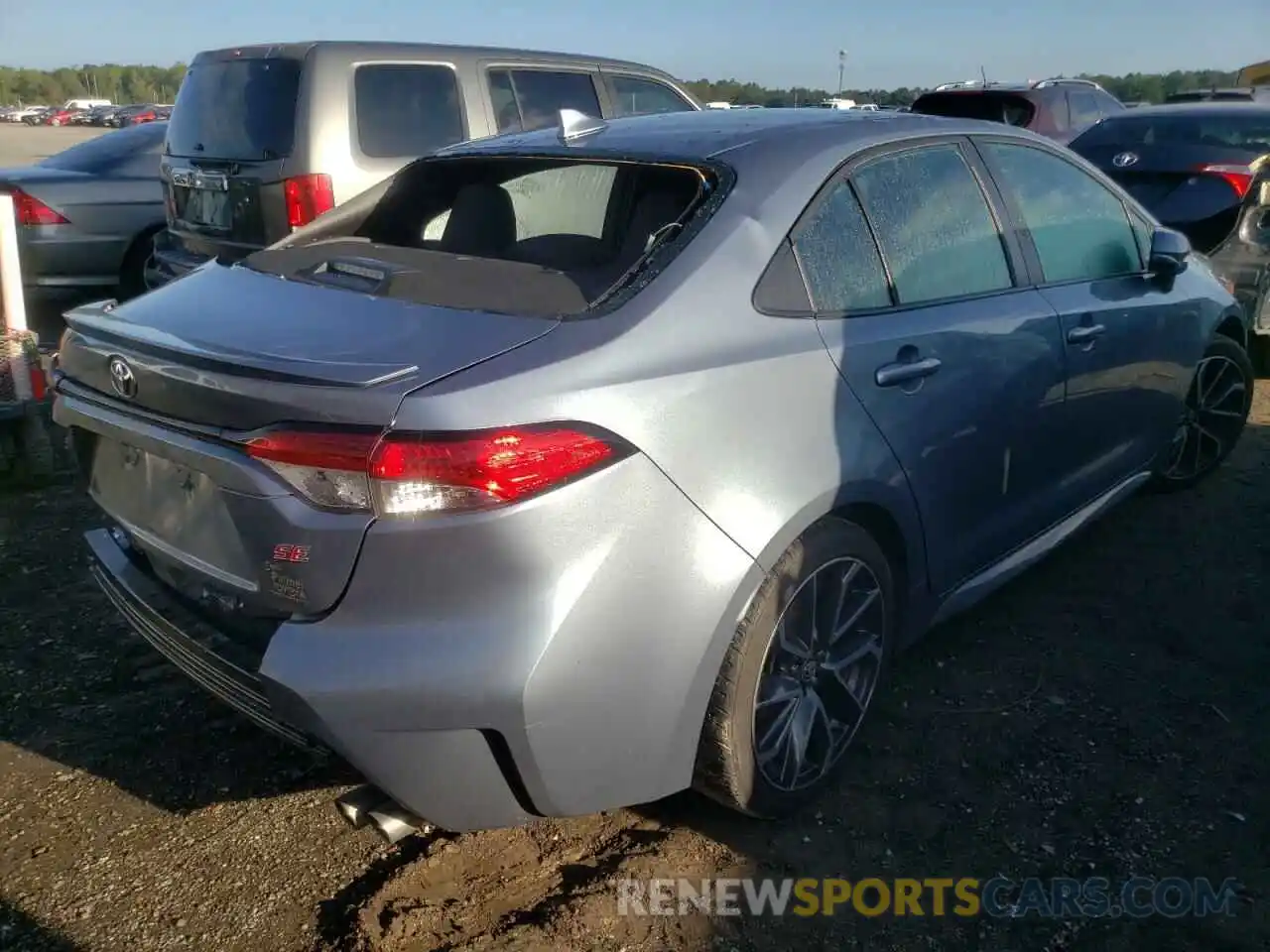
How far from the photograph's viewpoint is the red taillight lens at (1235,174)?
6238mm

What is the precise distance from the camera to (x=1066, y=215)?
3.62 meters

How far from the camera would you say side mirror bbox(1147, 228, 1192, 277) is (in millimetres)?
3873

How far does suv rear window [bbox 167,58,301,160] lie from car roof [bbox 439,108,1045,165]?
281 centimetres

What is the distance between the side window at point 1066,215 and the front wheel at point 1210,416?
91 cm

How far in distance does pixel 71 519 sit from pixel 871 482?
3373 mm

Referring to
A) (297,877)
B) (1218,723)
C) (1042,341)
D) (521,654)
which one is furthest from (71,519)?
(1218,723)

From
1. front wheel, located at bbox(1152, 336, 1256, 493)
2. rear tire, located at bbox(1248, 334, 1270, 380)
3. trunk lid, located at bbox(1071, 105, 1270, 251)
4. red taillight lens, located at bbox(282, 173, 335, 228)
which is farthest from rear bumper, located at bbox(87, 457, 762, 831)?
rear tire, located at bbox(1248, 334, 1270, 380)

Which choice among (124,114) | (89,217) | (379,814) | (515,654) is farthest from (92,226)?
(124,114)

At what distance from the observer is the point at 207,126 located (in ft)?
20.4

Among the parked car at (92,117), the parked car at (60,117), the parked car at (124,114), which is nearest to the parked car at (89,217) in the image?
the parked car at (124,114)

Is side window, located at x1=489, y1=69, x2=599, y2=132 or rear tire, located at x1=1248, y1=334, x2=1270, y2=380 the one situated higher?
side window, located at x1=489, y1=69, x2=599, y2=132

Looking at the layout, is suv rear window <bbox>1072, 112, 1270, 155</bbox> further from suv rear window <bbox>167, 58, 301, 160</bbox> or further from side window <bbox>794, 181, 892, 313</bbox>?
suv rear window <bbox>167, 58, 301, 160</bbox>

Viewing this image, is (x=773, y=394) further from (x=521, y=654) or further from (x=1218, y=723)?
(x=1218, y=723)

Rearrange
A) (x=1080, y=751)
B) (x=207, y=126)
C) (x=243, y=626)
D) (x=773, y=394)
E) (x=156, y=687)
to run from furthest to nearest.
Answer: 1. (x=207, y=126)
2. (x=156, y=687)
3. (x=1080, y=751)
4. (x=773, y=394)
5. (x=243, y=626)
